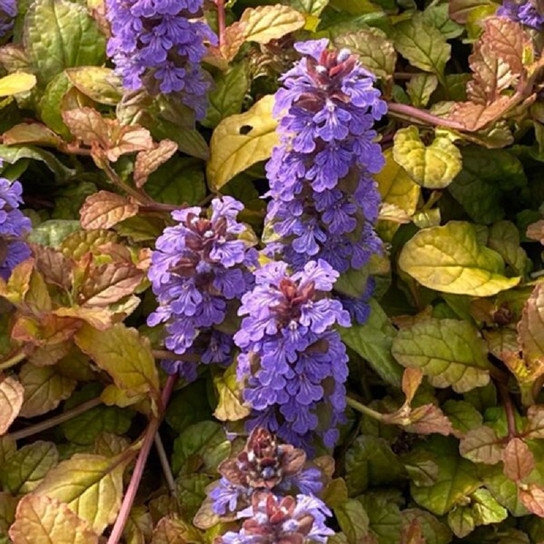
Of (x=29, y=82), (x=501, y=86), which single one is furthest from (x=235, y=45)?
(x=501, y=86)

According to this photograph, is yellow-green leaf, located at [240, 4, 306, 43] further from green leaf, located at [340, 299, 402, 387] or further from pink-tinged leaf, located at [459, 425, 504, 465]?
pink-tinged leaf, located at [459, 425, 504, 465]

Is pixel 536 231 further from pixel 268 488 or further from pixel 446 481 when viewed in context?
pixel 268 488

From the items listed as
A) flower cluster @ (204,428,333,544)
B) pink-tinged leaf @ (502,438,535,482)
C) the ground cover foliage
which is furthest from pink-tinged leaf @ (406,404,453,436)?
flower cluster @ (204,428,333,544)

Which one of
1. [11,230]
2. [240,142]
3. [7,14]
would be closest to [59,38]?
[7,14]

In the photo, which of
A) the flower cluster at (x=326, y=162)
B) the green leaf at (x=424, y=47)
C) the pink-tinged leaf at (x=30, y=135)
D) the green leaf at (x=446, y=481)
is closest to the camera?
the flower cluster at (x=326, y=162)

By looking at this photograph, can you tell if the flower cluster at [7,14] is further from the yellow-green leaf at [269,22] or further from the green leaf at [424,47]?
the green leaf at [424,47]

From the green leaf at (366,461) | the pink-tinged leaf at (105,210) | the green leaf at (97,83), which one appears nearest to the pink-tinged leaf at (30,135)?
the green leaf at (97,83)
